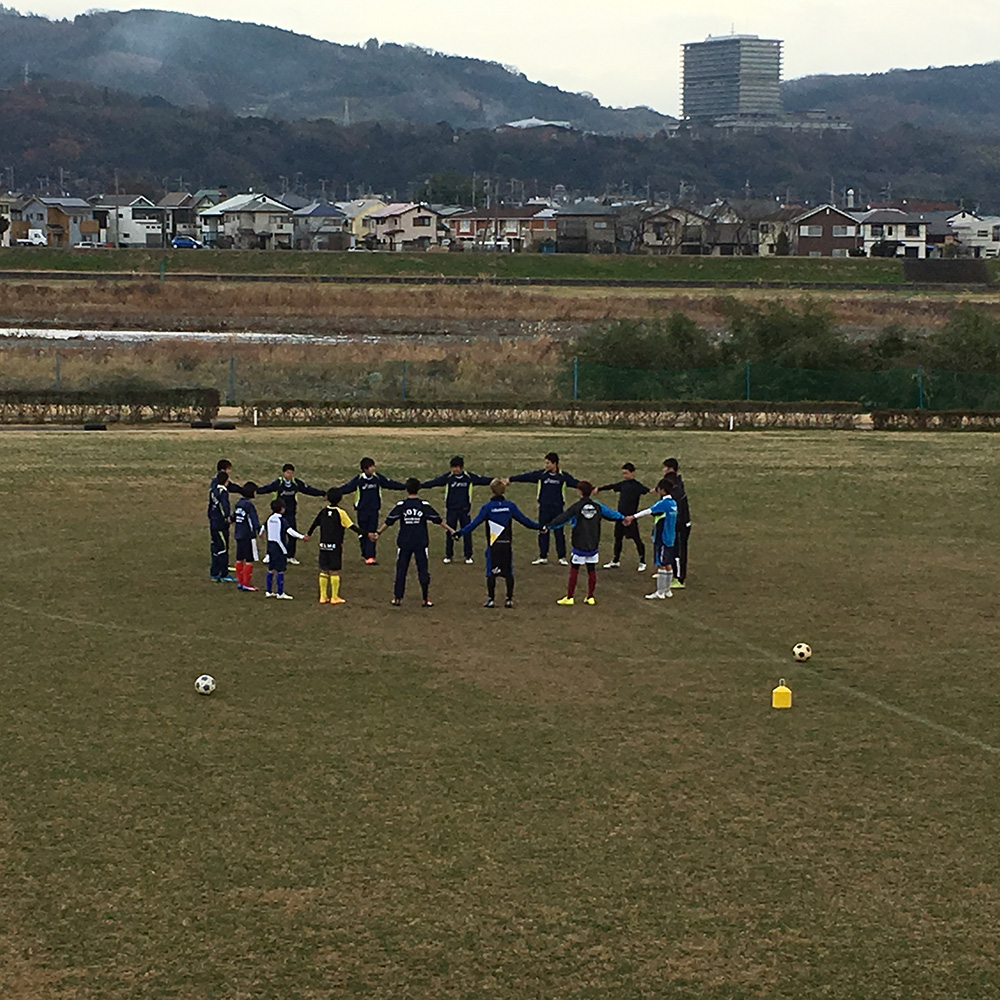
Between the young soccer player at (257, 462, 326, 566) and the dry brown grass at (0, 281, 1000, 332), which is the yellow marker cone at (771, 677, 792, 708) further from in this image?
the dry brown grass at (0, 281, 1000, 332)

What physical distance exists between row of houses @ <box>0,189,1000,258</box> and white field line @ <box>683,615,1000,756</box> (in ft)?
398

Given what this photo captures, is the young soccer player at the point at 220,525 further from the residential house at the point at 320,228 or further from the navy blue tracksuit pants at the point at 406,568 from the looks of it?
the residential house at the point at 320,228

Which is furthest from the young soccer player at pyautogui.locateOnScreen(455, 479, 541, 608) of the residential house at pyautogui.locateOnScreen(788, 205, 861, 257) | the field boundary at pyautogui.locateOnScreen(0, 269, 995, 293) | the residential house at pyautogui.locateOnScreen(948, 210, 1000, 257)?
the residential house at pyautogui.locateOnScreen(948, 210, 1000, 257)

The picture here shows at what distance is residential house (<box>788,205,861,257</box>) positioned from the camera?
472 ft

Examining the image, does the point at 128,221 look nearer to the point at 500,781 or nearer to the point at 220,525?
the point at 220,525

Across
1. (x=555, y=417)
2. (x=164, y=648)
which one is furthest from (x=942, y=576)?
(x=555, y=417)

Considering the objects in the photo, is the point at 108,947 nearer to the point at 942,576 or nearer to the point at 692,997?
the point at 692,997

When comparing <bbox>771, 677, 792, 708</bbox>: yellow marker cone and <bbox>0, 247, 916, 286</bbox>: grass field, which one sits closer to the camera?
<bbox>771, 677, 792, 708</bbox>: yellow marker cone

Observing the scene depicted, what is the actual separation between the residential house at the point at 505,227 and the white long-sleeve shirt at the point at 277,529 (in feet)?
424

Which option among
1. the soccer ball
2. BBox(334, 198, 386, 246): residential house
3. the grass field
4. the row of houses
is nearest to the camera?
the soccer ball

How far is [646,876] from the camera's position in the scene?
12016 millimetres

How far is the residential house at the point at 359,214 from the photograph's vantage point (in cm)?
16407

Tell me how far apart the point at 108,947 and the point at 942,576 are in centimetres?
1730

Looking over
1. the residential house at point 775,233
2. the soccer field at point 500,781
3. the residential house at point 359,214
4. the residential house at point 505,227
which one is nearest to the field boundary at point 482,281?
the residential house at point 775,233
